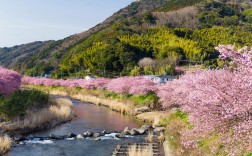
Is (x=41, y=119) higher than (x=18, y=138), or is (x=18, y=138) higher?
(x=41, y=119)

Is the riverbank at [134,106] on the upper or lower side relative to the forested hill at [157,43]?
lower

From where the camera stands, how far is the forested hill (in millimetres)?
101750

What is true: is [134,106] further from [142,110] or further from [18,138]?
[18,138]

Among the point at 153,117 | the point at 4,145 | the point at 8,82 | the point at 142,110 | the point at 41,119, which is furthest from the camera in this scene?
the point at 142,110

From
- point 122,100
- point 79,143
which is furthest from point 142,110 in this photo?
point 79,143

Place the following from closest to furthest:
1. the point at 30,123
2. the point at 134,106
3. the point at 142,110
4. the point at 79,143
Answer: the point at 79,143 < the point at 30,123 < the point at 142,110 < the point at 134,106

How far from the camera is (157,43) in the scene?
12250 cm

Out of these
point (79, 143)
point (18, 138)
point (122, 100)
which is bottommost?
point (122, 100)

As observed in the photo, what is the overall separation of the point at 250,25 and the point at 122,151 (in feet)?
508

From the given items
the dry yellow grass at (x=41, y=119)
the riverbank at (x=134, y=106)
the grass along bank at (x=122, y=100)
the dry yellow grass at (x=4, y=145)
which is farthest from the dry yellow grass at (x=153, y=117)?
the dry yellow grass at (x=4, y=145)

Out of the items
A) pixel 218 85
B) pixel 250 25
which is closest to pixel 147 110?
pixel 218 85

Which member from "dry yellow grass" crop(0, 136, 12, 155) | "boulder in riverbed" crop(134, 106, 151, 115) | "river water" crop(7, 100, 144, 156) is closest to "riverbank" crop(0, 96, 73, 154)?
"dry yellow grass" crop(0, 136, 12, 155)

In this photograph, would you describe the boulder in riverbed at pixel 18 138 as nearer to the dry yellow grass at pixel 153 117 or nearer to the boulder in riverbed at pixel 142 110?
A: the dry yellow grass at pixel 153 117

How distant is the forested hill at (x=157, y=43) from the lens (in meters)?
102
